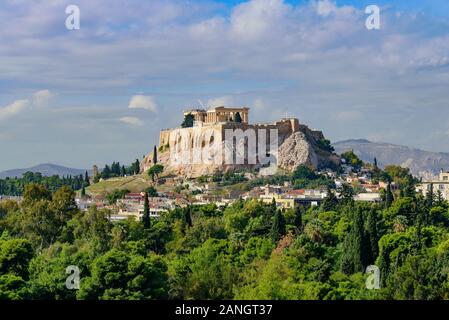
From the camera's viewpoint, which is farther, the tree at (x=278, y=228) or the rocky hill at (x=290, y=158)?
the rocky hill at (x=290, y=158)

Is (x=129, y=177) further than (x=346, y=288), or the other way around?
(x=129, y=177)

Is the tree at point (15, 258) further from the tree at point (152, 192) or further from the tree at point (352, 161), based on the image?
the tree at point (352, 161)

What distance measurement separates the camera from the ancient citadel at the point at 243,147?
70625mm

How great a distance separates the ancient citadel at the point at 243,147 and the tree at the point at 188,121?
3.12 ft

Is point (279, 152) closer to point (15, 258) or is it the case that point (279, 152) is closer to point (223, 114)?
point (223, 114)

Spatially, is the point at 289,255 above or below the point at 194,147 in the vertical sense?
below

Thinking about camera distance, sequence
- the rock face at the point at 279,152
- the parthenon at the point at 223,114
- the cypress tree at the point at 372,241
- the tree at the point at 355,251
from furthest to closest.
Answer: the parthenon at the point at 223,114 < the rock face at the point at 279,152 < the cypress tree at the point at 372,241 < the tree at the point at 355,251

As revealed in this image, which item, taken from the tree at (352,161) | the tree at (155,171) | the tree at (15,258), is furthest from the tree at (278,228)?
the tree at (352,161)

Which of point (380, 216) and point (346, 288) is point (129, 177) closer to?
point (380, 216)

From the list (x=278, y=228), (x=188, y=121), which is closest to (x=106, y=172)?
(x=188, y=121)
